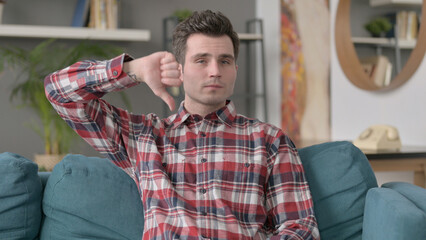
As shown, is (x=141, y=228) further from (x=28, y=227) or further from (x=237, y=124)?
(x=237, y=124)

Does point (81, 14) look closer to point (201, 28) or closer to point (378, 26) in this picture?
point (378, 26)

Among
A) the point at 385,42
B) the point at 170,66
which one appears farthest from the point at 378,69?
the point at 170,66

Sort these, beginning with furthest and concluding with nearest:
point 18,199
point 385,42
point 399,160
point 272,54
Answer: point 272,54 < point 385,42 < point 399,160 < point 18,199

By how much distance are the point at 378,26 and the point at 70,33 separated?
1977 millimetres

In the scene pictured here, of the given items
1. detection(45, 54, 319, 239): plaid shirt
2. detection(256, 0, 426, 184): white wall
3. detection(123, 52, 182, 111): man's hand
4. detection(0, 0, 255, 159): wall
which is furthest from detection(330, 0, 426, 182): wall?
detection(123, 52, 182, 111): man's hand

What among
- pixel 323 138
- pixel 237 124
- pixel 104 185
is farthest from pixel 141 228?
pixel 323 138

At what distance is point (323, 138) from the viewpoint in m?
3.47

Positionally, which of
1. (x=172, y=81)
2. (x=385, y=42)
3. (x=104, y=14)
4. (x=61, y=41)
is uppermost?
(x=104, y=14)

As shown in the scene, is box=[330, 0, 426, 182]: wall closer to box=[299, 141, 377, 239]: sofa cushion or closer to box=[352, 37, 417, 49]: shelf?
box=[352, 37, 417, 49]: shelf

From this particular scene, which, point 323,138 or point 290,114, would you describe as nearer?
point 323,138

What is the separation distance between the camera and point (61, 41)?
371 cm

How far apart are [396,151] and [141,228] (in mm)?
1262

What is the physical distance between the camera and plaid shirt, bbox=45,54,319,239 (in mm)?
1425

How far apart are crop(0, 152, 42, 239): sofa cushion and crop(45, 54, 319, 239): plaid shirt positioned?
0.20 m
